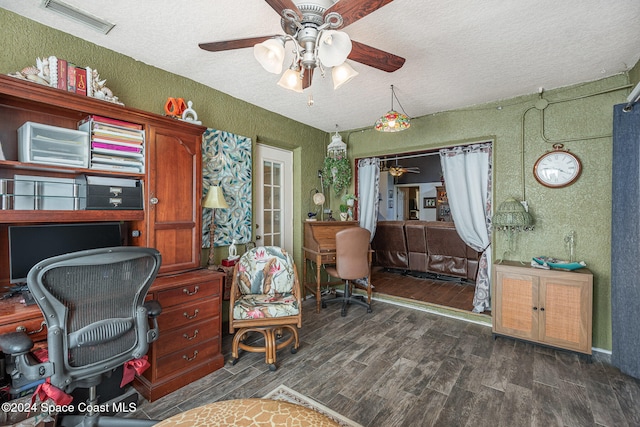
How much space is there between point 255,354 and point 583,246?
3.40m

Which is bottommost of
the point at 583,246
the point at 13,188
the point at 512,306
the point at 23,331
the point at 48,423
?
the point at 48,423

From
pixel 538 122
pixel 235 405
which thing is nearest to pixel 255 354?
pixel 235 405

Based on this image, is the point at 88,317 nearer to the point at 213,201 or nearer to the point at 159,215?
the point at 159,215

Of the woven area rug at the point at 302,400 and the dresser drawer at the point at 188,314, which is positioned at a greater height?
the dresser drawer at the point at 188,314

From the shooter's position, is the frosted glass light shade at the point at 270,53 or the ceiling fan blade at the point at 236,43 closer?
the frosted glass light shade at the point at 270,53

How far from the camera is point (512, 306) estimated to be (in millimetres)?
2852

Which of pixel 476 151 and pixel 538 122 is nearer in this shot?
pixel 538 122

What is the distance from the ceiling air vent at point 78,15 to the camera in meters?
1.77

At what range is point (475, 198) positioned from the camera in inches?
139

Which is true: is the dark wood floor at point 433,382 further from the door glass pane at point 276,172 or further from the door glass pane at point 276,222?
the door glass pane at point 276,172

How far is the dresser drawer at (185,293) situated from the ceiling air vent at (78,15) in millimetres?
1898

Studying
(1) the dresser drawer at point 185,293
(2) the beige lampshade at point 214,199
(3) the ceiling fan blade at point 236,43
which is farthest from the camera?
(2) the beige lampshade at point 214,199

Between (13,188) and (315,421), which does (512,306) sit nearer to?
(315,421)

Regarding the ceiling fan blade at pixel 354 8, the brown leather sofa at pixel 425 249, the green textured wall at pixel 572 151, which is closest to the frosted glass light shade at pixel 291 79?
the ceiling fan blade at pixel 354 8
